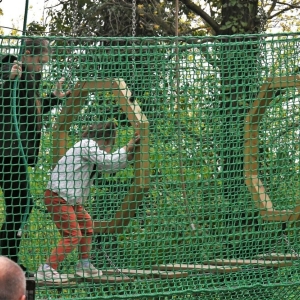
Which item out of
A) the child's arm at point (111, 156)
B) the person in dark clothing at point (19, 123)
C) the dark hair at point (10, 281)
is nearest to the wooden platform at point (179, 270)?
the person in dark clothing at point (19, 123)

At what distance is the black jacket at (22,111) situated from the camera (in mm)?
4754

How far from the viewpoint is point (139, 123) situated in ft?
16.0

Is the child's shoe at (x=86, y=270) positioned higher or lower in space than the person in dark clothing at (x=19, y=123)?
lower

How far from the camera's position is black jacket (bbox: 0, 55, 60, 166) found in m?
4.75

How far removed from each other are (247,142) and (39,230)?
4.40ft

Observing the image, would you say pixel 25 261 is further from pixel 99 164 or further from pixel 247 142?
pixel 247 142

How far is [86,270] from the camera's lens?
4.93 meters

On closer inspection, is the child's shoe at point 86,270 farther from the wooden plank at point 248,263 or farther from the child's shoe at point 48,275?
the wooden plank at point 248,263

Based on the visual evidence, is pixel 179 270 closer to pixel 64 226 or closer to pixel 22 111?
pixel 64 226

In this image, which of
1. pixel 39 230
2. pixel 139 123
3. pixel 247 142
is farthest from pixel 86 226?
pixel 247 142

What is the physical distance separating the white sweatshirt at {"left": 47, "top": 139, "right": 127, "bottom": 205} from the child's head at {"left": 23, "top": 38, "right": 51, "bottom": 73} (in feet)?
1.61

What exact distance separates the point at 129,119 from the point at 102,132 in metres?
0.23

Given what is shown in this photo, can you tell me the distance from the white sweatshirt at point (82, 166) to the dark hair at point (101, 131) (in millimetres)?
60

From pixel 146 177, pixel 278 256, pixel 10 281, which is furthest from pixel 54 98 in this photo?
pixel 10 281
